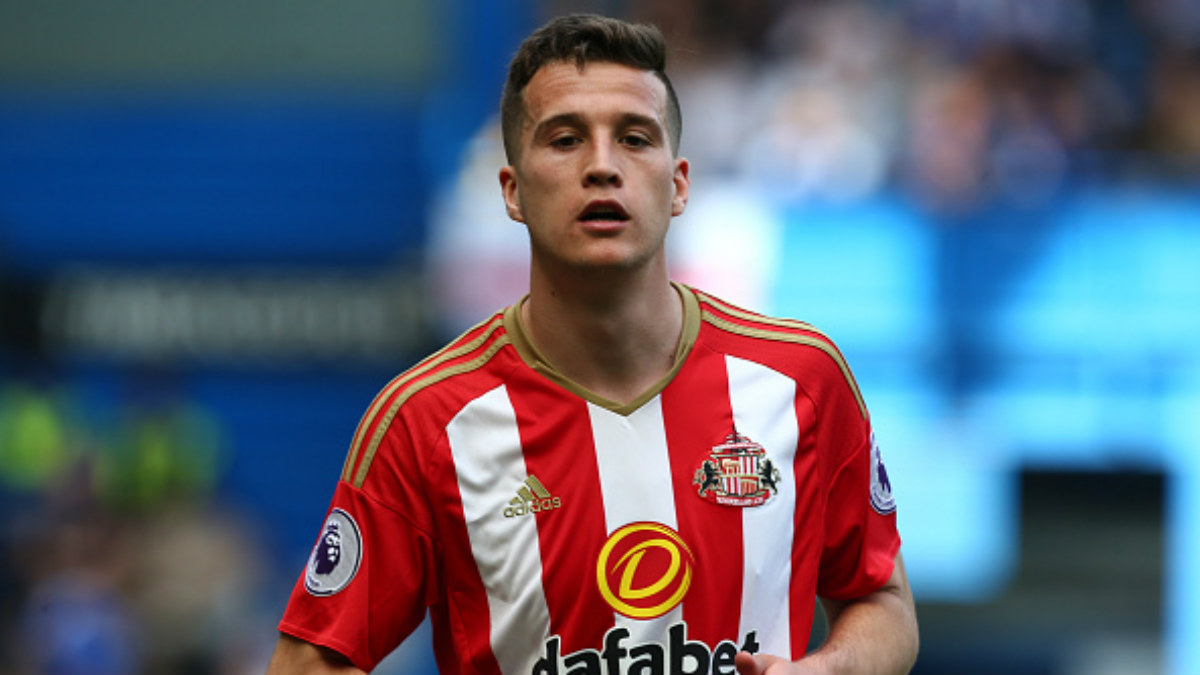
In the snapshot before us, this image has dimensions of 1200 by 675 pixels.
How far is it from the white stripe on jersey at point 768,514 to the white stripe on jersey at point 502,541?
0.39 m

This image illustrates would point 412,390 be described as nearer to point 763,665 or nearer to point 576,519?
point 576,519

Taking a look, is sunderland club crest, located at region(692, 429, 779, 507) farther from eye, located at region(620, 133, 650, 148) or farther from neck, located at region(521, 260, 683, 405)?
eye, located at region(620, 133, 650, 148)

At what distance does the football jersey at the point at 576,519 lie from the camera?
336cm

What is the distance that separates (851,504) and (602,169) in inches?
32.4

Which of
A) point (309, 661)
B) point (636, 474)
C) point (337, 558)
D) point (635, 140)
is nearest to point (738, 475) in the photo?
point (636, 474)

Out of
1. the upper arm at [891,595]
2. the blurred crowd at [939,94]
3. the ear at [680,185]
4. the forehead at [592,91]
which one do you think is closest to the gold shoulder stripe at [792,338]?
the ear at [680,185]

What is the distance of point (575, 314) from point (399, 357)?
8.85 meters

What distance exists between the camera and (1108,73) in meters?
11.4

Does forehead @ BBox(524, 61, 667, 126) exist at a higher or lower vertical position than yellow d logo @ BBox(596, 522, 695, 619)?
higher

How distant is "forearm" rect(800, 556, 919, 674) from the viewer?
11.3ft

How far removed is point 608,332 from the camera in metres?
3.49

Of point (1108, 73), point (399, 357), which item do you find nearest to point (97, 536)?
point (399, 357)

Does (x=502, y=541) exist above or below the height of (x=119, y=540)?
above

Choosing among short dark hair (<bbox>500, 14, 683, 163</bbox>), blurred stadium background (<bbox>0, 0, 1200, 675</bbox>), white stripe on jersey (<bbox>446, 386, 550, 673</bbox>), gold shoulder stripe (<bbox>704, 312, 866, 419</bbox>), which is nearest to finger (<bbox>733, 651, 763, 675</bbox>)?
white stripe on jersey (<bbox>446, 386, 550, 673</bbox>)
